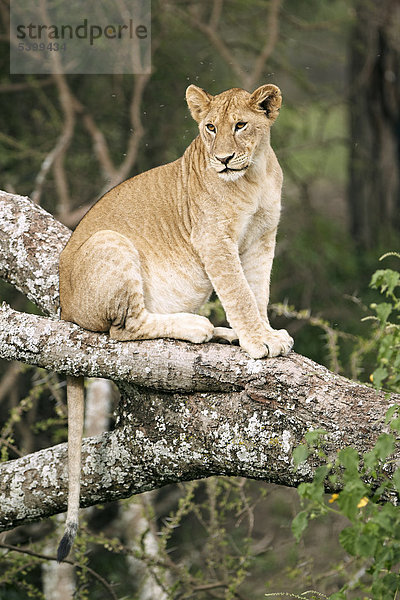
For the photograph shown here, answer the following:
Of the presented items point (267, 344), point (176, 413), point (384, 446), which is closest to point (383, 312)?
point (384, 446)

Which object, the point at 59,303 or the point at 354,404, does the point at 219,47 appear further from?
the point at 354,404

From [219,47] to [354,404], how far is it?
519 centimetres

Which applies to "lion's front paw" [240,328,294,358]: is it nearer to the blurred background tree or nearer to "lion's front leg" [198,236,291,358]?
"lion's front leg" [198,236,291,358]

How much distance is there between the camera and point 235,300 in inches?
134

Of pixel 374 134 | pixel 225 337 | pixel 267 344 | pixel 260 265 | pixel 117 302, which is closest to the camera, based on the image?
pixel 267 344

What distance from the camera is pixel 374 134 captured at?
962 centimetres

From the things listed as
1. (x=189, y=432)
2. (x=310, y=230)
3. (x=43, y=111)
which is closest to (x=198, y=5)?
(x=43, y=111)

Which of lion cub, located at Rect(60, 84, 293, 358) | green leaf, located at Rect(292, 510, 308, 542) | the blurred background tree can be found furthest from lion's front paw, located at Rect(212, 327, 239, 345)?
the blurred background tree

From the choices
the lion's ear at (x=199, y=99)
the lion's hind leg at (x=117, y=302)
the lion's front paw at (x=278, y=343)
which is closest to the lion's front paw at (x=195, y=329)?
the lion's hind leg at (x=117, y=302)

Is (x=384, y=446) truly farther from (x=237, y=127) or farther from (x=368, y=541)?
(x=237, y=127)

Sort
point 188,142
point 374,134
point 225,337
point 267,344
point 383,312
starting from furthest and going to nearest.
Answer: point 374,134, point 188,142, point 225,337, point 267,344, point 383,312

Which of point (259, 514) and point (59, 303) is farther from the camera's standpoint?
point (259, 514)

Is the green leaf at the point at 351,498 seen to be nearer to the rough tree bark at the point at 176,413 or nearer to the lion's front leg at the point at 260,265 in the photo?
the rough tree bark at the point at 176,413

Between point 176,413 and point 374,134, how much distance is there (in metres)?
7.36
